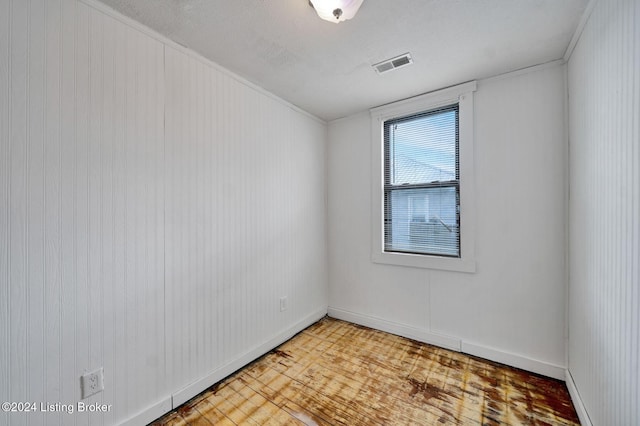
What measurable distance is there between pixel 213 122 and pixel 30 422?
196 centimetres

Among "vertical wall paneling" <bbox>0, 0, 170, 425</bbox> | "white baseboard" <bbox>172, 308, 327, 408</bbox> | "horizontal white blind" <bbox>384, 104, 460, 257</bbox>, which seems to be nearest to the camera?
"vertical wall paneling" <bbox>0, 0, 170, 425</bbox>

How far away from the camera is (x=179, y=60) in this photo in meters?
1.82

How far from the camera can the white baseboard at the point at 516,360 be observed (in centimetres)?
202

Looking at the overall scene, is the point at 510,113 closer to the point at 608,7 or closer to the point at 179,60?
the point at 608,7

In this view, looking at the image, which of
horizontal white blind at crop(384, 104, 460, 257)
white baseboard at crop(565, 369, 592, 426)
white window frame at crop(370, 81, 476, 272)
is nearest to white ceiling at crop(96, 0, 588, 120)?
white window frame at crop(370, 81, 476, 272)

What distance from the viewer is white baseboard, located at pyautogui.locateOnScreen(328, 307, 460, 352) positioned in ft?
8.15

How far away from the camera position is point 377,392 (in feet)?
6.22

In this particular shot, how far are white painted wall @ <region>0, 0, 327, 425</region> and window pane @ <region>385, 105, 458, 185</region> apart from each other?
142cm

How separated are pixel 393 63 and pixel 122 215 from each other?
2187 mm

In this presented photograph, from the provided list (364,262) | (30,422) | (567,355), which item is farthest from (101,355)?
(567,355)

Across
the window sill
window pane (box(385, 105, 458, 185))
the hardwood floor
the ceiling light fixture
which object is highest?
the ceiling light fixture

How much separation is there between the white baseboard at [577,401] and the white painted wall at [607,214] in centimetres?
2

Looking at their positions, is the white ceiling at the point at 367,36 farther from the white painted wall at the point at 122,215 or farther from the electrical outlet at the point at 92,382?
the electrical outlet at the point at 92,382

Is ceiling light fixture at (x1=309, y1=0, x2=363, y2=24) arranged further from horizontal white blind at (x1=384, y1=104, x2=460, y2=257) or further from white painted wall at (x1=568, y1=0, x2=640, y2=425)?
horizontal white blind at (x1=384, y1=104, x2=460, y2=257)
